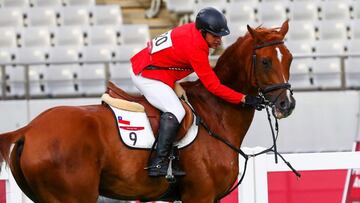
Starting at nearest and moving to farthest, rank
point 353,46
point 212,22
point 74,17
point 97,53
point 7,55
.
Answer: point 212,22 < point 7,55 < point 97,53 < point 353,46 < point 74,17

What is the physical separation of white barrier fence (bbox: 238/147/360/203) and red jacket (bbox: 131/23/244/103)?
122 centimetres

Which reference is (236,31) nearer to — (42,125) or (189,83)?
(189,83)

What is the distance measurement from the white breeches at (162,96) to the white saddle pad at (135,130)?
15 centimetres

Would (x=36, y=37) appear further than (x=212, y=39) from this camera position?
Yes

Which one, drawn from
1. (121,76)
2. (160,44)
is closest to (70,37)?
(121,76)

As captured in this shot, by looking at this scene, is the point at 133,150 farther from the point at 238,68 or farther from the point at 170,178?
the point at 238,68

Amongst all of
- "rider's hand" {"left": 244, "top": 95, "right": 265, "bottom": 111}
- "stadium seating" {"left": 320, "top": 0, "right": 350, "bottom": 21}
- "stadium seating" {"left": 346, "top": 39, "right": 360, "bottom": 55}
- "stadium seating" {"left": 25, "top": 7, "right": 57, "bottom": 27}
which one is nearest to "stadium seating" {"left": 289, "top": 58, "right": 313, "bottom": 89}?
"stadium seating" {"left": 346, "top": 39, "right": 360, "bottom": 55}

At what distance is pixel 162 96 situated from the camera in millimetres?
6637

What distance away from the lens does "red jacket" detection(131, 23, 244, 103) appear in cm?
663

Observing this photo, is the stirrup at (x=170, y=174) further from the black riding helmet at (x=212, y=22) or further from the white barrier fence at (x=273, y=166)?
the white barrier fence at (x=273, y=166)

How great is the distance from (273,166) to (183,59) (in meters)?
1.64

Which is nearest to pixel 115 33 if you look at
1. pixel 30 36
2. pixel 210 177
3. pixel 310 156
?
pixel 30 36

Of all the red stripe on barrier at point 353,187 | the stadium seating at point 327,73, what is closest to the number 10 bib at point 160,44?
the red stripe on barrier at point 353,187

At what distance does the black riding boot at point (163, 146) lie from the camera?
647cm
